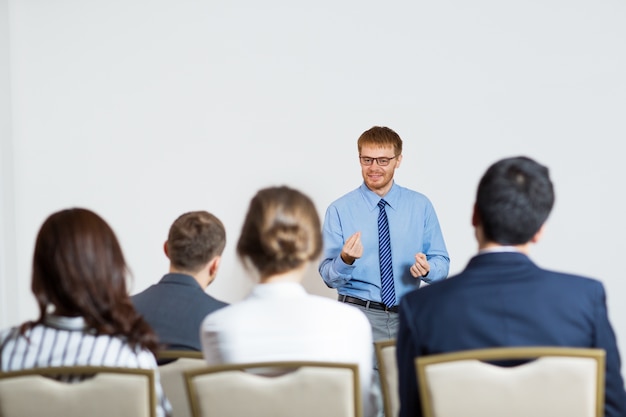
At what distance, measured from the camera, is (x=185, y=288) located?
103 inches

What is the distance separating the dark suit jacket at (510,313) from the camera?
74.7 inches

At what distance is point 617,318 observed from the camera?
5.12 meters

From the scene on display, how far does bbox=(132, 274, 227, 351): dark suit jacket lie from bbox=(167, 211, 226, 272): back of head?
2.9 inches

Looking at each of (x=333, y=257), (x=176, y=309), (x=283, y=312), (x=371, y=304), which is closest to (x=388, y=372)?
(x=283, y=312)

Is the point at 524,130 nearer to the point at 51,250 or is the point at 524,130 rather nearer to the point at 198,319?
the point at 198,319

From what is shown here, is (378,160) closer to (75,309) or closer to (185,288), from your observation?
(185,288)

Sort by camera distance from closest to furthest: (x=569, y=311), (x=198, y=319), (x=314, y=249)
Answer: (x=569, y=311)
(x=314, y=249)
(x=198, y=319)

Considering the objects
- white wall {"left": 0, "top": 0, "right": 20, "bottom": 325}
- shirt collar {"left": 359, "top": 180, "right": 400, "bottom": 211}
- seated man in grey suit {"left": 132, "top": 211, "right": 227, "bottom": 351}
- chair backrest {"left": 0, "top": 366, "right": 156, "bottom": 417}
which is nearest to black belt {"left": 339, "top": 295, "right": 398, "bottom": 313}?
shirt collar {"left": 359, "top": 180, "right": 400, "bottom": 211}

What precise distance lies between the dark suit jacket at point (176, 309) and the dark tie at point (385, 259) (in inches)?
52.9

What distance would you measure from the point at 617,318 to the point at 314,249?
3.61m

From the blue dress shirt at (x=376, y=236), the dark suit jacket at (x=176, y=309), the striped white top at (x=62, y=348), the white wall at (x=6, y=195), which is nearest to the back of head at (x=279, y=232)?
the striped white top at (x=62, y=348)

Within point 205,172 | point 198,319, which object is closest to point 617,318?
point 205,172

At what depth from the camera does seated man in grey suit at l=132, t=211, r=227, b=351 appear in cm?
252

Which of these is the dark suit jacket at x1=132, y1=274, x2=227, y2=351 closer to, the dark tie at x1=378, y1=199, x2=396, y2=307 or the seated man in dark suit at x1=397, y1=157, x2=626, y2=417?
the seated man in dark suit at x1=397, y1=157, x2=626, y2=417
